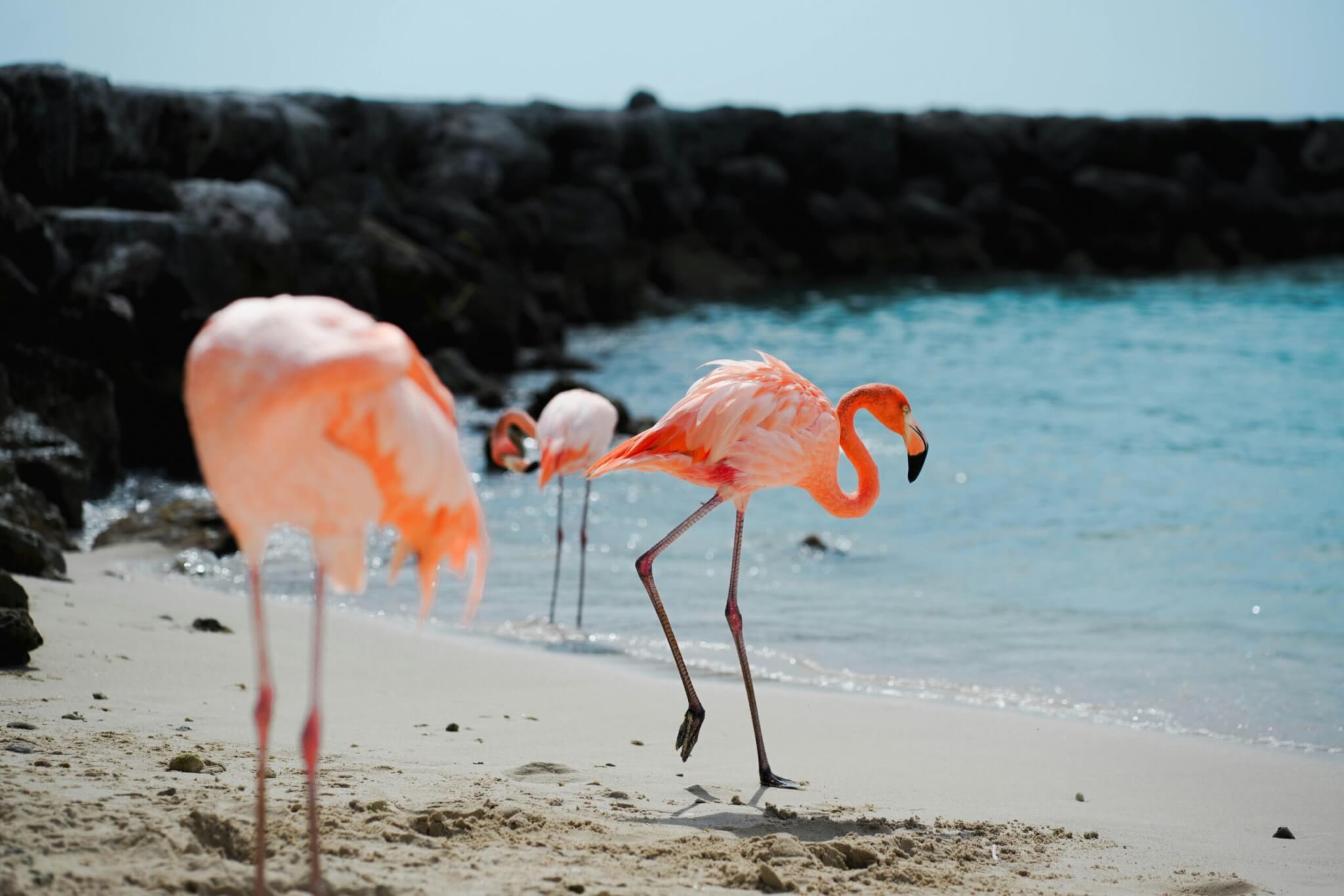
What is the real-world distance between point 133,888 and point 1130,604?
6.73 m

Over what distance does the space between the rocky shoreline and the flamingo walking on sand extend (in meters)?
4.68

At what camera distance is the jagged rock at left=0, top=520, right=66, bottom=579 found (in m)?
6.47

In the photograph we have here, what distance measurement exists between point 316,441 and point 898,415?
362 cm

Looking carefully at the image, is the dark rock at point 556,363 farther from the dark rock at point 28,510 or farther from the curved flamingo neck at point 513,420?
the dark rock at point 28,510

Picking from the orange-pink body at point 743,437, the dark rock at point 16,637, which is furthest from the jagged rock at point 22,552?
the orange-pink body at point 743,437

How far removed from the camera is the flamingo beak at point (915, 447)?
5.76 m

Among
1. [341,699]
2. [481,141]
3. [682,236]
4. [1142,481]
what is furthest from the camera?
[682,236]

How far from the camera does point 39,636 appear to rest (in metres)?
5.01

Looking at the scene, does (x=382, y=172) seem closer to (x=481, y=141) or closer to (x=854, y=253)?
(x=481, y=141)

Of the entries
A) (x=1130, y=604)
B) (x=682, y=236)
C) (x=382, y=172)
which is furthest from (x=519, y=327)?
(x=1130, y=604)

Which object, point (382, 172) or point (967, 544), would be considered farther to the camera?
point (382, 172)

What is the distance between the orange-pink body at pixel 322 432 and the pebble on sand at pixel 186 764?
128 centimetres

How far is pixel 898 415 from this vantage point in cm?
595

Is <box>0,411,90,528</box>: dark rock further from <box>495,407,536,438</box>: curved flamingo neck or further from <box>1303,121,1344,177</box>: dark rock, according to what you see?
<box>1303,121,1344,177</box>: dark rock
